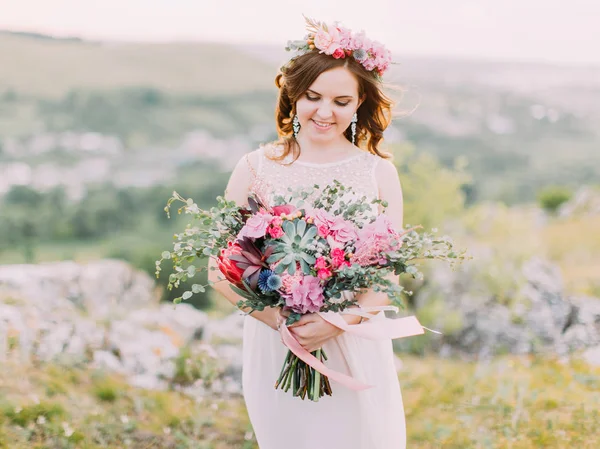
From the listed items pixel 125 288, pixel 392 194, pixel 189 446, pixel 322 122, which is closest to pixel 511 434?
pixel 189 446

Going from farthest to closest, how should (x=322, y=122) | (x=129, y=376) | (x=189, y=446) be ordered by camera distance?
(x=129, y=376) < (x=189, y=446) < (x=322, y=122)

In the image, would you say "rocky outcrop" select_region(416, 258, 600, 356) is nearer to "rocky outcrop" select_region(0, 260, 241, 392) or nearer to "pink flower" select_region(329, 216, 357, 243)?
"rocky outcrop" select_region(0, 260, 241, 392)

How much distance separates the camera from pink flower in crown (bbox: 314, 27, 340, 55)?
2426mm

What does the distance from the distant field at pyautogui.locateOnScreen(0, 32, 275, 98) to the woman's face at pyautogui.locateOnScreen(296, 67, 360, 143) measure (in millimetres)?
3781

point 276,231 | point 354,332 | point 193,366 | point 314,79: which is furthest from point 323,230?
point 193,366

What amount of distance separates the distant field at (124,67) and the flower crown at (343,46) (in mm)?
3677

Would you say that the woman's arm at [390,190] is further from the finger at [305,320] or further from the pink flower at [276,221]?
the pink flower at [276,221]

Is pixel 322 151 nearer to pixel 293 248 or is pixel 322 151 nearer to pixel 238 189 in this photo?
pixel 238 189

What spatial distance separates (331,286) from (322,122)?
2.50 ft

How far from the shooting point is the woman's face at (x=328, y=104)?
2.46 meters

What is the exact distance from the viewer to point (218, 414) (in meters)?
4.57

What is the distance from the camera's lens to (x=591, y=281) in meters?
6.14

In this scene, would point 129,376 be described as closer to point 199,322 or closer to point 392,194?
point 199,322

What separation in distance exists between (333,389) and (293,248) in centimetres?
73
